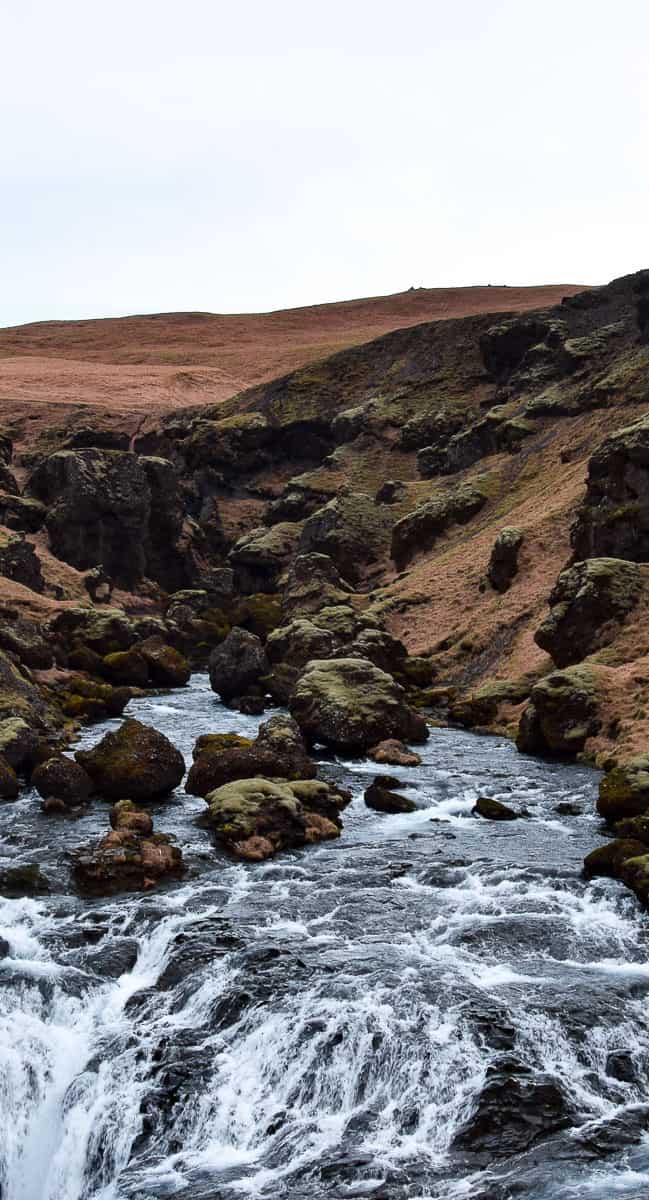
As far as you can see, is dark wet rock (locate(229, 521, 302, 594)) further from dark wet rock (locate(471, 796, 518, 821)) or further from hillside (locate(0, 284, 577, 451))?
dark wet rock (locate(471, 796, 518, 821))

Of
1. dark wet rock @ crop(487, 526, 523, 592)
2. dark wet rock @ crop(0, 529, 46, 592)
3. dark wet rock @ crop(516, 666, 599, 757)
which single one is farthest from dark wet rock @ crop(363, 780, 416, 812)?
dark wet rock @ crop(0, 529, 46, 592)

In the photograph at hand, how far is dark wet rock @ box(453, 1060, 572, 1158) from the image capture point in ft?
48.8

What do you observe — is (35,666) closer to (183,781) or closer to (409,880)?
(183,781)

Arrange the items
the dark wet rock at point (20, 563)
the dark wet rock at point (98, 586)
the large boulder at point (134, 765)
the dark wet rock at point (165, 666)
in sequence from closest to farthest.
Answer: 1. the large boulder at point (134, 765)
2. the dark wet rock at point (165, 666)
3. the dark wet rock at point (20, 563)
4. the dark wet rock at point (98, 586)

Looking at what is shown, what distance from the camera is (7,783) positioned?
2958cm

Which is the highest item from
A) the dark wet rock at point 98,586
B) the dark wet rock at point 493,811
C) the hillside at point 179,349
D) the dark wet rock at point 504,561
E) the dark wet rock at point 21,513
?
the hillside at point 179,349

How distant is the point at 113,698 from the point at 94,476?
30.1m

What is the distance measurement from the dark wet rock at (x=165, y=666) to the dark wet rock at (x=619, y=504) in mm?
19159

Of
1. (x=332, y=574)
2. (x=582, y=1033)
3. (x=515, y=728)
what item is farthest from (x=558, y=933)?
(x=332, y=574)

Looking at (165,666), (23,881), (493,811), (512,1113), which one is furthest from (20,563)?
(512,1113)

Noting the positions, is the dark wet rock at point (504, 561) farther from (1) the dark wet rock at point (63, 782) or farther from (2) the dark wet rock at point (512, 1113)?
(2) the dark wet rock at point (512, 1113)

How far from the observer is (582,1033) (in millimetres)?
16938

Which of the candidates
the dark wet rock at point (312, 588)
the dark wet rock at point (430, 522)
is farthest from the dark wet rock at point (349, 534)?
the dark wet rock at point (312, 588)

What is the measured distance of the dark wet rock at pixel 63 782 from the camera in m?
28.9
